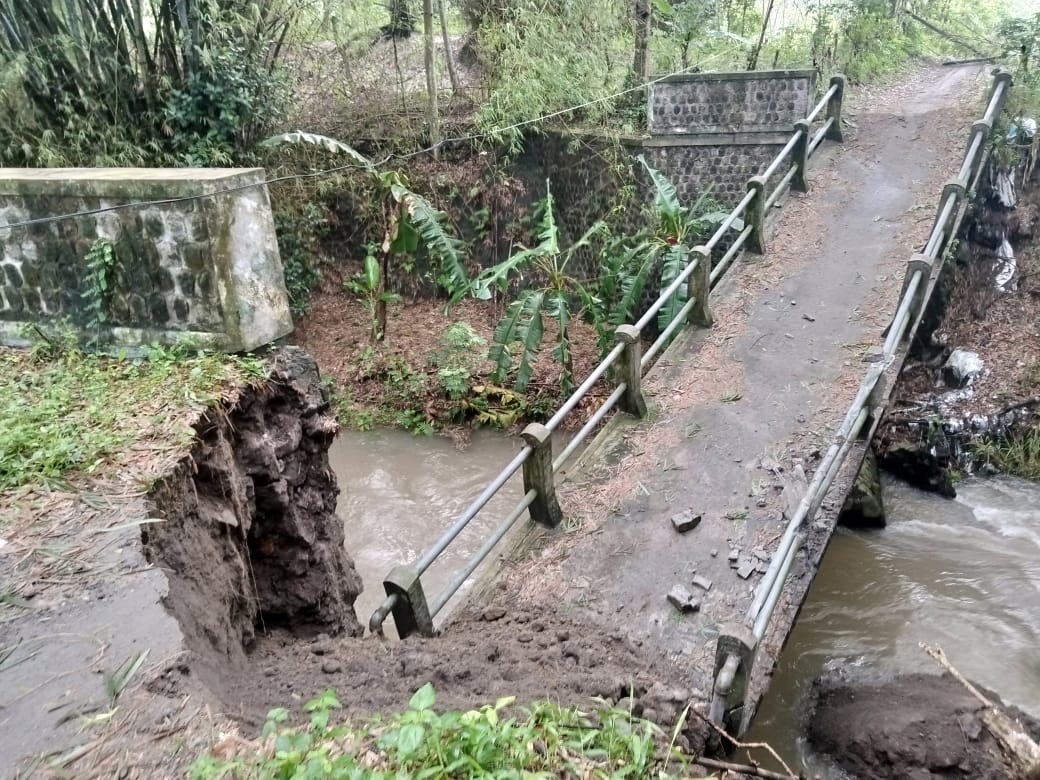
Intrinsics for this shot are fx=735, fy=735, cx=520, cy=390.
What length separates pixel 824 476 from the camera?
479 cm

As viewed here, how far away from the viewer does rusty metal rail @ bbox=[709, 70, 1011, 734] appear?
147 inches

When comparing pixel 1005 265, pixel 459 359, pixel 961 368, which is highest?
pixel 1005 265

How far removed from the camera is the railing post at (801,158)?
9.30 meters

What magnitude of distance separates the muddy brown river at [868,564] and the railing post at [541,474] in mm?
2039

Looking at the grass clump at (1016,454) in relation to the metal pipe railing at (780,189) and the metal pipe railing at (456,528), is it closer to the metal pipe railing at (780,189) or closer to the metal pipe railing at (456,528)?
the metal pipe railing at (780,189)

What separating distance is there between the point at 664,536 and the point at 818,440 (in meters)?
1.61

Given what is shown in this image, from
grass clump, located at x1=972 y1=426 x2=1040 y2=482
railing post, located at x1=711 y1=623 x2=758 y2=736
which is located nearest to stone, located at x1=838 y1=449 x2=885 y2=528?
grass clump, located at x1=972 y1=426 x2=1040 y2=482

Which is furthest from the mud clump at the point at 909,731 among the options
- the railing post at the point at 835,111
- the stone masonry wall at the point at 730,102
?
the railing post at the point at 835,111

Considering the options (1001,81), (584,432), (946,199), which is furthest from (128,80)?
(1001,81)

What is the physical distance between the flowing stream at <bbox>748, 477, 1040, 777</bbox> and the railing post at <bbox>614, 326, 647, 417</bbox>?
2137 mm

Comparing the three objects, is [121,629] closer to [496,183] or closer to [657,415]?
[657,415]

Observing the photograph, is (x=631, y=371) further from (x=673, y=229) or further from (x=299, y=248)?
(x=299, y=248)

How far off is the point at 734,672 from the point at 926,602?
3783 millimetres

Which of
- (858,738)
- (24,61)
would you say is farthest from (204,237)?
(24,61)
